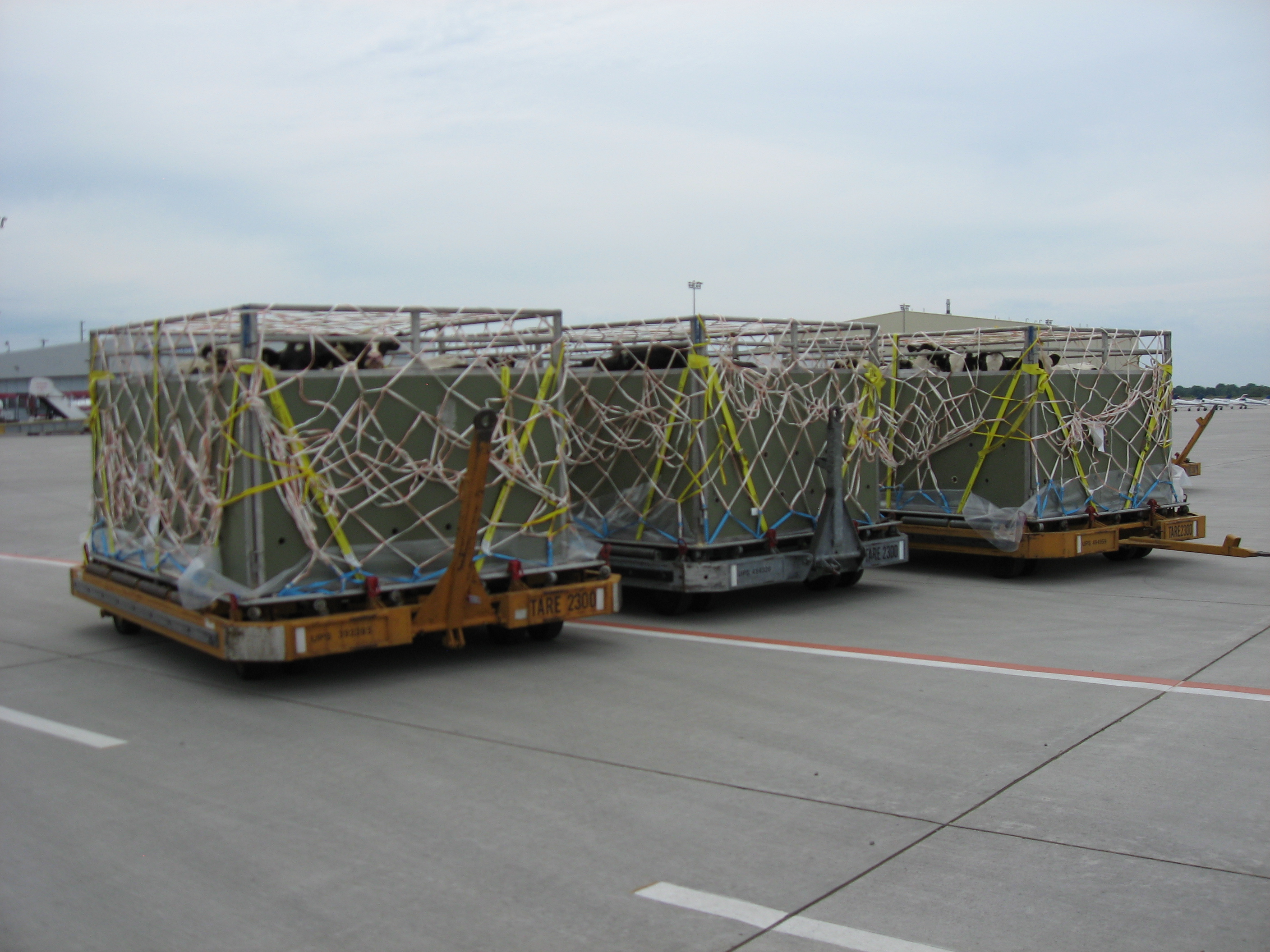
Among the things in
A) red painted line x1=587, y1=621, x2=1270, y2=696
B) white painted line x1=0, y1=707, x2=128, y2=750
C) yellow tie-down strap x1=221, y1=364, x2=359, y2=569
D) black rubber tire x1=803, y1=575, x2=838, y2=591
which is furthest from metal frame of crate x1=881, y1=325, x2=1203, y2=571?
white painted line x1=0, y1=707, x2=128, y2=750

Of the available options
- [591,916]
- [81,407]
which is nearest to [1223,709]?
[591,916]

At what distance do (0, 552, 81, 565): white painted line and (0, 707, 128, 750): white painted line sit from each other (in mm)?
8319

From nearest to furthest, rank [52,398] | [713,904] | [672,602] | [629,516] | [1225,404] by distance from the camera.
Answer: [713,904] → [672,602] → [629,516] → [52,398] → [1225,404]

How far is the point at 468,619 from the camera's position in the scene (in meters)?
8.50

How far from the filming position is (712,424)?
1058 centimetres

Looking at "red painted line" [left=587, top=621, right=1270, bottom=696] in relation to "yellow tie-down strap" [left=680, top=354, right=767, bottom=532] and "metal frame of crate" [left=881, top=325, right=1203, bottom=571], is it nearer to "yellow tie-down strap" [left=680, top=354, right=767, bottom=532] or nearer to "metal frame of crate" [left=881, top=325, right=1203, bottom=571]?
"yellow tie-down strap" [left=680, top=354, right=767, bottom=532]

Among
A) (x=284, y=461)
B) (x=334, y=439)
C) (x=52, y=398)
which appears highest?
(x=52, y=398)

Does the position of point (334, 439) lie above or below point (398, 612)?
above

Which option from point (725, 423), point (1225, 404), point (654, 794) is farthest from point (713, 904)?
point (1225, 404)

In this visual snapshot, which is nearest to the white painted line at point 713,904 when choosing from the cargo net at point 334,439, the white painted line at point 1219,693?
the cargo net at point 334,439

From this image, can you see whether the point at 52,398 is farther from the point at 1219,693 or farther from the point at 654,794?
the point at 1219,693

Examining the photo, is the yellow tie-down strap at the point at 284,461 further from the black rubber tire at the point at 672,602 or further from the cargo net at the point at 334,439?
the black rubber tire at the point at 672,602

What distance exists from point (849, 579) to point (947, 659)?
351 cm

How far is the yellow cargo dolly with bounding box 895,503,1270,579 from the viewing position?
12.5m
